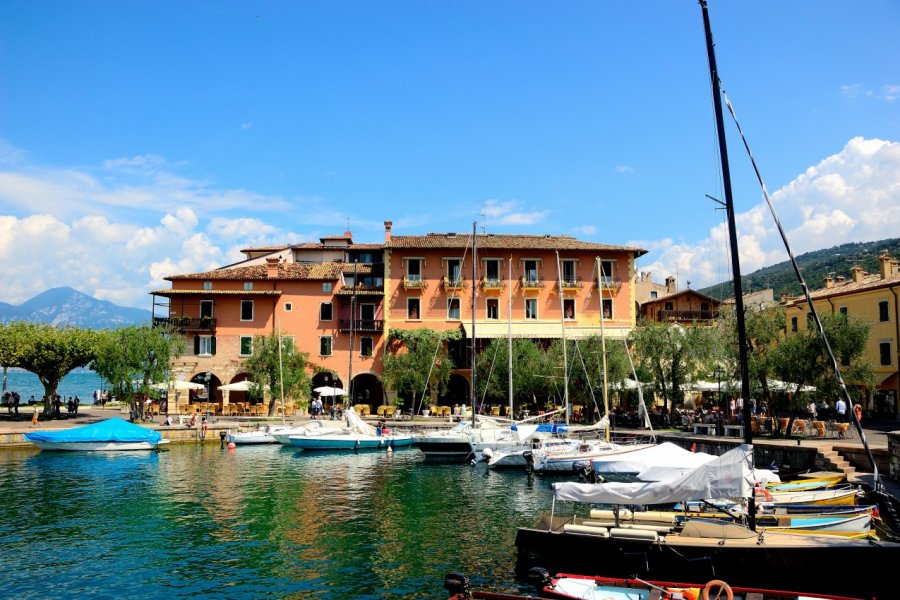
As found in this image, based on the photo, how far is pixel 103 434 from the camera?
34250 millimetres

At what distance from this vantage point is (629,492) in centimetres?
1554

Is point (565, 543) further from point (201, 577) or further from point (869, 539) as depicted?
point (201, 577)

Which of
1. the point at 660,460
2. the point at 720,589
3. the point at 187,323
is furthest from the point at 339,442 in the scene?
the point at 720,589

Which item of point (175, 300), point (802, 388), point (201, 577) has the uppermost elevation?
point (175, 300)

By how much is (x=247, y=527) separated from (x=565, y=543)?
948cm

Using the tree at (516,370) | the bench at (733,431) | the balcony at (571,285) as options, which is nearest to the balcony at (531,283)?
the balcony at (571,285)

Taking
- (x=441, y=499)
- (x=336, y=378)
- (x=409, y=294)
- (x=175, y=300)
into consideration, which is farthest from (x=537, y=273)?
(x=441, y=499)

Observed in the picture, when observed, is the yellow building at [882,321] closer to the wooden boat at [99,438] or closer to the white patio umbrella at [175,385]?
the wooden boat at [99,438]

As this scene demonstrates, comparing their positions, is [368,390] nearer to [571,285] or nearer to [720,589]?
[571,285]

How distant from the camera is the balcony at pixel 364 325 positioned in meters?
50.0

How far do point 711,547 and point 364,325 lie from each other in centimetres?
3849

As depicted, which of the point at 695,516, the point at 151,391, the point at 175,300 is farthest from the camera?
the point at 175,300

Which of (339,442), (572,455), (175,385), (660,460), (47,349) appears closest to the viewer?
(660,460)

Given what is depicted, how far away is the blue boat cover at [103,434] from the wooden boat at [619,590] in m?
28.0
